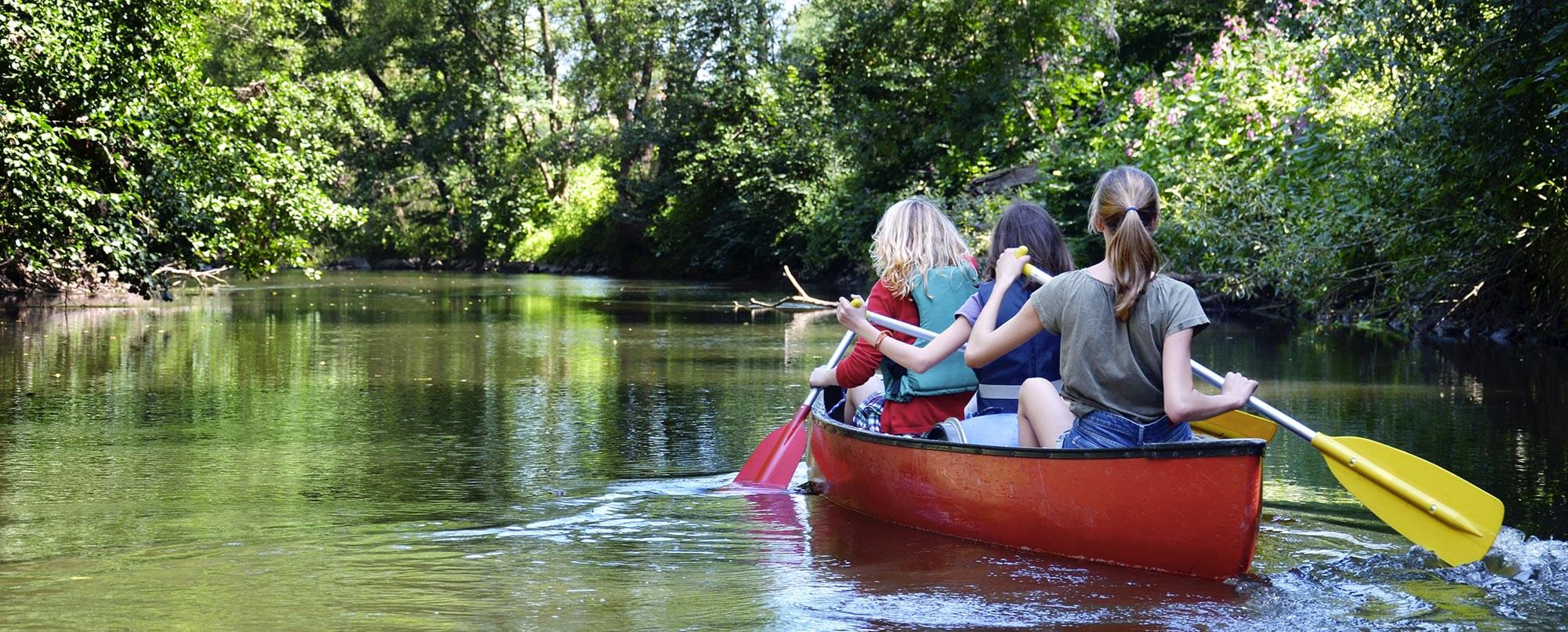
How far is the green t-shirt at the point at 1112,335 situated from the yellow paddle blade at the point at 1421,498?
0.68 meters

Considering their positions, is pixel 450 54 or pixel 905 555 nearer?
pixel 905 555

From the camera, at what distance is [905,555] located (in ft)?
18.4

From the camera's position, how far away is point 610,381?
11930mm

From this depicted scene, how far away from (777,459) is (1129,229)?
2.87 meters

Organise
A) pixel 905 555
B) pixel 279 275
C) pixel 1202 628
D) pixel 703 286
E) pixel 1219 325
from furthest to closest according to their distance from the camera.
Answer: pixel 279 275 → pixel 703 286 → pixel 1219 325 → pixel 905 555 → pixel 1202 628

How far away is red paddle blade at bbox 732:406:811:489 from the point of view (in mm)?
7156

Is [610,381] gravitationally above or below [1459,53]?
below

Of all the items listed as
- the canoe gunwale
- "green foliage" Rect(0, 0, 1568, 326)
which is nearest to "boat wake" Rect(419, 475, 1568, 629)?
the canoe gunwale

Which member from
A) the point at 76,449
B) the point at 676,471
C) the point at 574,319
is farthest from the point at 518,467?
the point at 574,319

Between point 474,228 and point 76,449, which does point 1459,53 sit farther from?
point 474,228

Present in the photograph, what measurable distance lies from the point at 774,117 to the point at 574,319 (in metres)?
17.1

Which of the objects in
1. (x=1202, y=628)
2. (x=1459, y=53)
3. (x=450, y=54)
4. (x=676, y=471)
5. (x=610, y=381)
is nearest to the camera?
(x=1202, y=628)

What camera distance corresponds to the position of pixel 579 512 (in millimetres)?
6375

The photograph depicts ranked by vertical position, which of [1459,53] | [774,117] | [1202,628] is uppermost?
[774,117]
